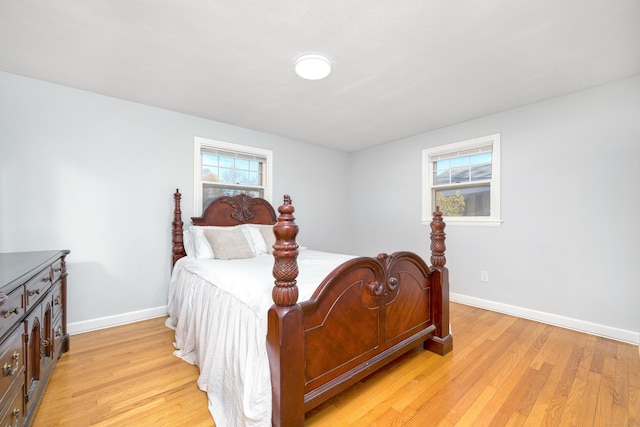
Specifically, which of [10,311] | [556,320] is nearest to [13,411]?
[10,311]

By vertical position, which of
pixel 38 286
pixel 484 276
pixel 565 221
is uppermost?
pixel 565 221

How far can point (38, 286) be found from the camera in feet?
5.03

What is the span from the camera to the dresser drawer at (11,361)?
3.48ft

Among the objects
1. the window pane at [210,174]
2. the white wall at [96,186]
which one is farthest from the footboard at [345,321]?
the window pane at [210,174]

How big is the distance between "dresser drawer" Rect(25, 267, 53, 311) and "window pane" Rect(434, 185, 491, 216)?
4.07 m

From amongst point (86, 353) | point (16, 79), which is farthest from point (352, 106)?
point (86, 353)

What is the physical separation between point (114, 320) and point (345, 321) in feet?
8.62

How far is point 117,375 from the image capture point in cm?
198

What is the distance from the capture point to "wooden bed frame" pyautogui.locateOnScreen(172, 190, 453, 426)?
133 centimetres

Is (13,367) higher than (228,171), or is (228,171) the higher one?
(228,171)

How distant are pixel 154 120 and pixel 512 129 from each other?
410 centimetres

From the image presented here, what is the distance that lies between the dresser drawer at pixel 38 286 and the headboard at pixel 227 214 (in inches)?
50.3

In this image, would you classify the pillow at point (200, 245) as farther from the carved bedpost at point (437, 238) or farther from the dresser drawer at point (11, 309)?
the carved bedpost at point (437, 238)

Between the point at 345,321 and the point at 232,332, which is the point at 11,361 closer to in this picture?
the point at 232,332
